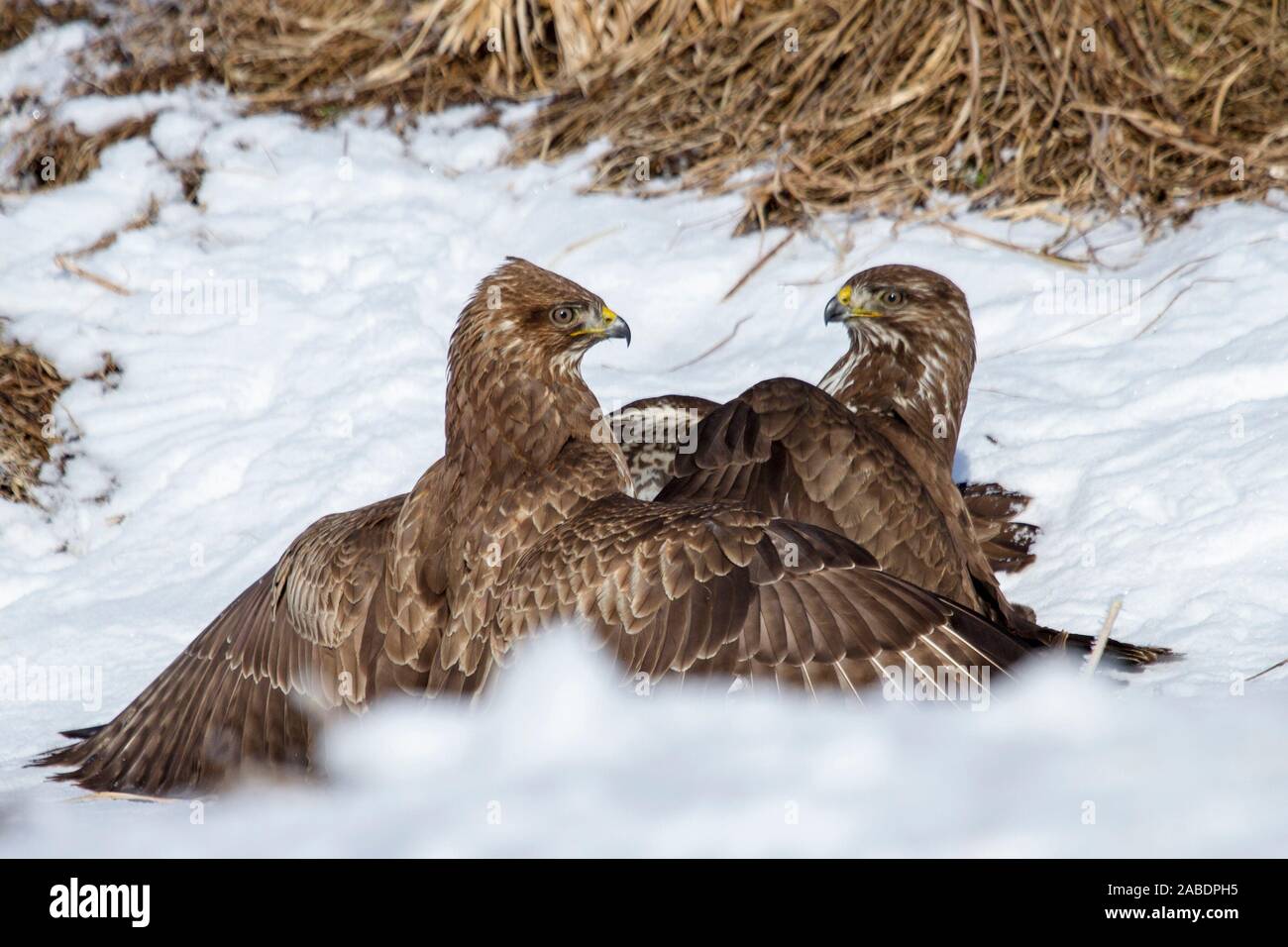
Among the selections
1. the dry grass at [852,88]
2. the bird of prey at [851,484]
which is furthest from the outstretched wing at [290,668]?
the dry grass at [852,88]

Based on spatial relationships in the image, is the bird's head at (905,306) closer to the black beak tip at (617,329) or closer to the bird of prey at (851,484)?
the bird of prey at (851,484)

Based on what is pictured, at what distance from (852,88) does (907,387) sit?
347 cm

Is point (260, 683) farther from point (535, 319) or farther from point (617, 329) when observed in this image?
point (617, 329)

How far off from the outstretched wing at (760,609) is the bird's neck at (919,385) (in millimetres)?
2006

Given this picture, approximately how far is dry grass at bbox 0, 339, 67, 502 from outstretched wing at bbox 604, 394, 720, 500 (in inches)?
116

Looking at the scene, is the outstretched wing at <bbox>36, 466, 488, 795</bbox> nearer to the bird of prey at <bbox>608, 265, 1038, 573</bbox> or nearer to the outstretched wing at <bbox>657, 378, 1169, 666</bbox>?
the outstretched wing at <bbox>657, 378, 1169, 666</bbox>

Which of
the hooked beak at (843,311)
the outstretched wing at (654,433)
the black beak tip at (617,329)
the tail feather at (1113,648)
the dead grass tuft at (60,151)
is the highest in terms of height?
the dead grass tuft at (60,151)

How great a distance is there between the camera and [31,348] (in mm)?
7895

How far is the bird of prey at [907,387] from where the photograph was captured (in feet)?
20.0

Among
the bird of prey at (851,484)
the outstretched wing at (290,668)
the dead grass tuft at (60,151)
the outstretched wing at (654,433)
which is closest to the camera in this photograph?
the outstretched wing at (290,668)

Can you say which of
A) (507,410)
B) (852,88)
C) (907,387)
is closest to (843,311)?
(907,387)

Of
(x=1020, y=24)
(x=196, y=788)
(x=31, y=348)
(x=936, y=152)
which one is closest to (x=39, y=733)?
(x=196, y=788)

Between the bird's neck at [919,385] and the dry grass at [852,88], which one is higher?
the dry grass at [852,88]

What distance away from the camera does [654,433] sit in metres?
6.10
